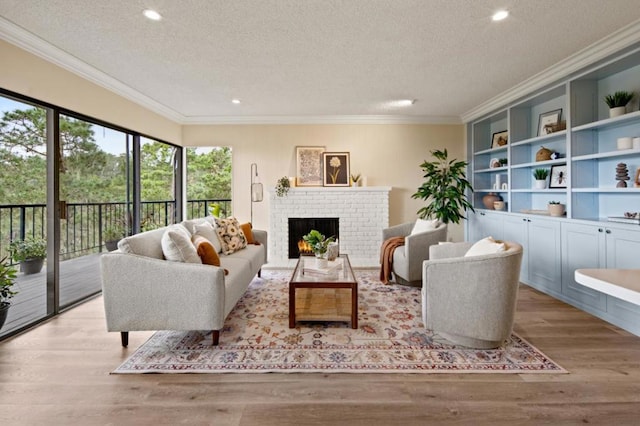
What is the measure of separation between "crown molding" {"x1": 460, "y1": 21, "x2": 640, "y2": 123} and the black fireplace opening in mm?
3118

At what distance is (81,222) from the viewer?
4.82m

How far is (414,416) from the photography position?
1.73 meters

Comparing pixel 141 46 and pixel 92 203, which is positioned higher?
pixel 141 46

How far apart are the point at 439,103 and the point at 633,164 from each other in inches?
97.4

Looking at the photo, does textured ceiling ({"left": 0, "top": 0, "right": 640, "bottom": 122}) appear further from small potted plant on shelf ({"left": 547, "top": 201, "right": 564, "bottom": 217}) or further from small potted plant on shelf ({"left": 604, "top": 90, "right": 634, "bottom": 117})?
small potted plant on shelf ({"left": 547, "top": 201, "right": 564, "bottom": 217})

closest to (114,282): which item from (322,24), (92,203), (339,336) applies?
(339,336)

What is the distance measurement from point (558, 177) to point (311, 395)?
4.01 metres

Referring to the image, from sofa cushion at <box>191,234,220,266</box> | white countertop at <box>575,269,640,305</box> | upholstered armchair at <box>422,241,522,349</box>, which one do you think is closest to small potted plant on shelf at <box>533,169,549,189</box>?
upholstered armchair at <box>422,241,522,349</box>

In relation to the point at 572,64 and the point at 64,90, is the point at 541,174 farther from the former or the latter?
the point at 64,90

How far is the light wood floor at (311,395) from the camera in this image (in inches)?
67.7

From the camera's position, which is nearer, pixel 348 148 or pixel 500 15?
pixel 500 15

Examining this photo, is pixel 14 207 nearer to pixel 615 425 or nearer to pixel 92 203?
pixel 92 203

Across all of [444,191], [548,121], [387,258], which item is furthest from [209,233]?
[548,121]

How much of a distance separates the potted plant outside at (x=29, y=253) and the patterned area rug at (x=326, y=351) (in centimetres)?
277
